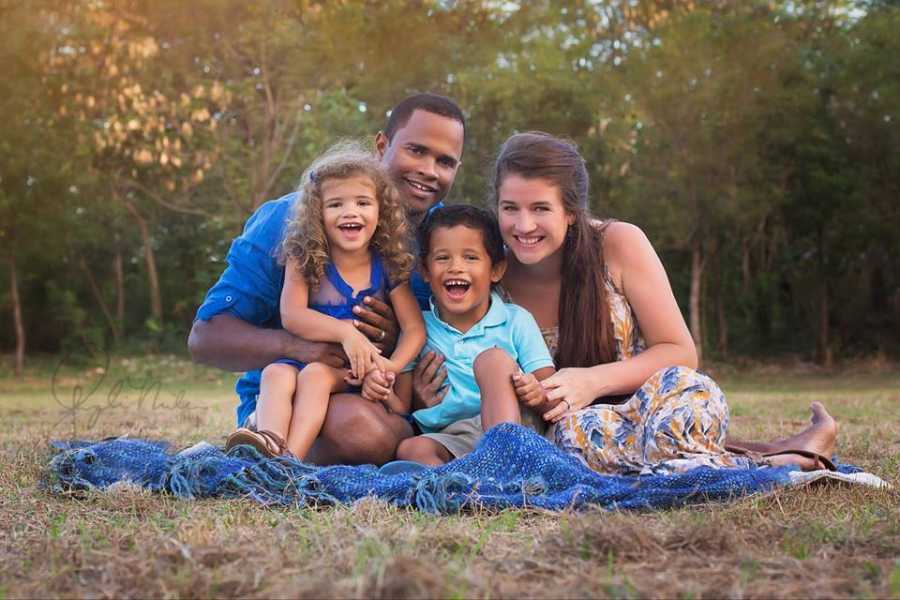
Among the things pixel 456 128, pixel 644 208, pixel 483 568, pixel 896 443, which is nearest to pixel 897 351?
pixel 644 208

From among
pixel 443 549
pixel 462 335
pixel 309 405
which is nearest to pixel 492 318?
pixel 462 335

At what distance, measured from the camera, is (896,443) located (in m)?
5.12

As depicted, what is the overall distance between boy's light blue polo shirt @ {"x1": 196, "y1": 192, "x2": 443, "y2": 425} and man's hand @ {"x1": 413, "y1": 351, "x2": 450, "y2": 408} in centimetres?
46

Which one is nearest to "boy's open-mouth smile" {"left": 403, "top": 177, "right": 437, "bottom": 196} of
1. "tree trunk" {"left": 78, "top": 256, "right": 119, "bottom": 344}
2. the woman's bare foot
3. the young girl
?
the young girl

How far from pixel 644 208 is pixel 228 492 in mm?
12746

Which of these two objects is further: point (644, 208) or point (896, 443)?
point (644, 208)

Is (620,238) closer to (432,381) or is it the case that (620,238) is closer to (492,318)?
(492,318)

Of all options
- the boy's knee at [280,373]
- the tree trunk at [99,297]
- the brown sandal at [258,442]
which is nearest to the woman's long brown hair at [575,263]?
the boy's knee at [280,373]

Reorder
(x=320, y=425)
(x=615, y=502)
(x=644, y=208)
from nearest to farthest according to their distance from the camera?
(x=615, y=502) < (x=320, y=425) < (x=644, y=208)

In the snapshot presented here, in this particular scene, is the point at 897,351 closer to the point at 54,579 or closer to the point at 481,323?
the point at 481,323

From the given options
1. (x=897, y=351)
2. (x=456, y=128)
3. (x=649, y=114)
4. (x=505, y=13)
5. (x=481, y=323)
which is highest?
(x=505, y=13)

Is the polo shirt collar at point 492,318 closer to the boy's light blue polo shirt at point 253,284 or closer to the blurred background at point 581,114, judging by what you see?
the boy's light blue polo shirt at point 253,284

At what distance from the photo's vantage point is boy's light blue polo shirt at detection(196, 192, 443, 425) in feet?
14.5

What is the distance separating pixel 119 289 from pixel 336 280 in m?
15.9
